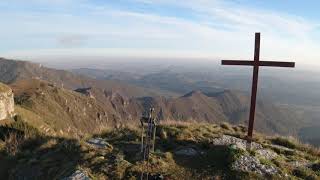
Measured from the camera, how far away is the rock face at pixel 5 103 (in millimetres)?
145875

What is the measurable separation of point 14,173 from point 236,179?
835 centimetres

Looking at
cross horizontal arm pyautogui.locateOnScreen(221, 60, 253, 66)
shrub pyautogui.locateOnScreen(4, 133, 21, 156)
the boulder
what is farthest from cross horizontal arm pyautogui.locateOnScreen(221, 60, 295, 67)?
shrub pyautogui.locateOnScreen(4, 133, 21, 156)

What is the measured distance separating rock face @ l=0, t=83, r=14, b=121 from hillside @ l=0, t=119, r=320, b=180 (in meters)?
133

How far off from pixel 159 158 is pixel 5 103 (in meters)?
144

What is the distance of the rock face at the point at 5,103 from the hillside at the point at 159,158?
435ft

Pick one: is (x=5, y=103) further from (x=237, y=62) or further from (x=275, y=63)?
(x=275, y=63)

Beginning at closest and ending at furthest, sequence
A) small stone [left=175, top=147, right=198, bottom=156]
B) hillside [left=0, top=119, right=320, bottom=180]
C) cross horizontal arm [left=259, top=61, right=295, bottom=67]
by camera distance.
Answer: hillside [left=0, top=119, right=320, bottom=180]
small stone [left=175, top=147, right=198, bottom=156]
cross horizontal arm [left=259, top=61, right=295, bottom=67]

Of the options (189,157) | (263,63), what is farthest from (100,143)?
(263,63)

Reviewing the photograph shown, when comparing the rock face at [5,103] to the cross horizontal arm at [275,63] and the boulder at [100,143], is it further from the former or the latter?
the cross horizontal arm at [275,63]

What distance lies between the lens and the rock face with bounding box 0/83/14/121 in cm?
14588

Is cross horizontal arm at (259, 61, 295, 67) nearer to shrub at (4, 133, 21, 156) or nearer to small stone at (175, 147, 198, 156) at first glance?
small stone at (175, 147, 198, 156)

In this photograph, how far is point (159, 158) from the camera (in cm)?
1711

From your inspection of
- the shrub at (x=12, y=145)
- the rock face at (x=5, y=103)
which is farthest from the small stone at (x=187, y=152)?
the rock face at (x=5, y=103)

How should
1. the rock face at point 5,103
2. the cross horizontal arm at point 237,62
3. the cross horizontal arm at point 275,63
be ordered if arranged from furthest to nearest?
1. the rock face at point 5,103
2. the cross horizontal arm at point 237,62
3. the cross horizontal arm at point 275,63
